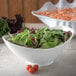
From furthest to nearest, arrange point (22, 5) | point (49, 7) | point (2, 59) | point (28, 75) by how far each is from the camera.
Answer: point (22, 5) < point (49, 7) < point (2, 59) < point (28, 75)

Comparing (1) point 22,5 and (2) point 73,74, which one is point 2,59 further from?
(1) point 22,5

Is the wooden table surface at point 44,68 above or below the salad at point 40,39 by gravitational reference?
below

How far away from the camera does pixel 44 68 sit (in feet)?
2.75

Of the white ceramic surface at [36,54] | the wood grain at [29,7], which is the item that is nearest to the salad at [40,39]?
the white ceramic surface at [36,54]

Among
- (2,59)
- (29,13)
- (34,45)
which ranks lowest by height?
(29,13)

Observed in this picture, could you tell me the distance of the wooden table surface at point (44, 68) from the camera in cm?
80

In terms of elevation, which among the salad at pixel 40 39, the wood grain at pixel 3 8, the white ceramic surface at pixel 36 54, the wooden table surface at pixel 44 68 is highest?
the salad at pixel 40 39

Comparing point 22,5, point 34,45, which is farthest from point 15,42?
point 22,5

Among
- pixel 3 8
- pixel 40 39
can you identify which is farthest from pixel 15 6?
pixel 40 39

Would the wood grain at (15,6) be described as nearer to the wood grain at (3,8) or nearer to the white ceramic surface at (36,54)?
the wood grain at (3,8)

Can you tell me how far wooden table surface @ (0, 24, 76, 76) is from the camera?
2.62ft

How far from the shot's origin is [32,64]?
0.86 m

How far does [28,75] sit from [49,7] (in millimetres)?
754

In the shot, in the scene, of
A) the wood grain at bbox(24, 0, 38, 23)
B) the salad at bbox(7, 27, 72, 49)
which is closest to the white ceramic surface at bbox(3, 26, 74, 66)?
the salad at bbox(7, 27, 72, 49)
